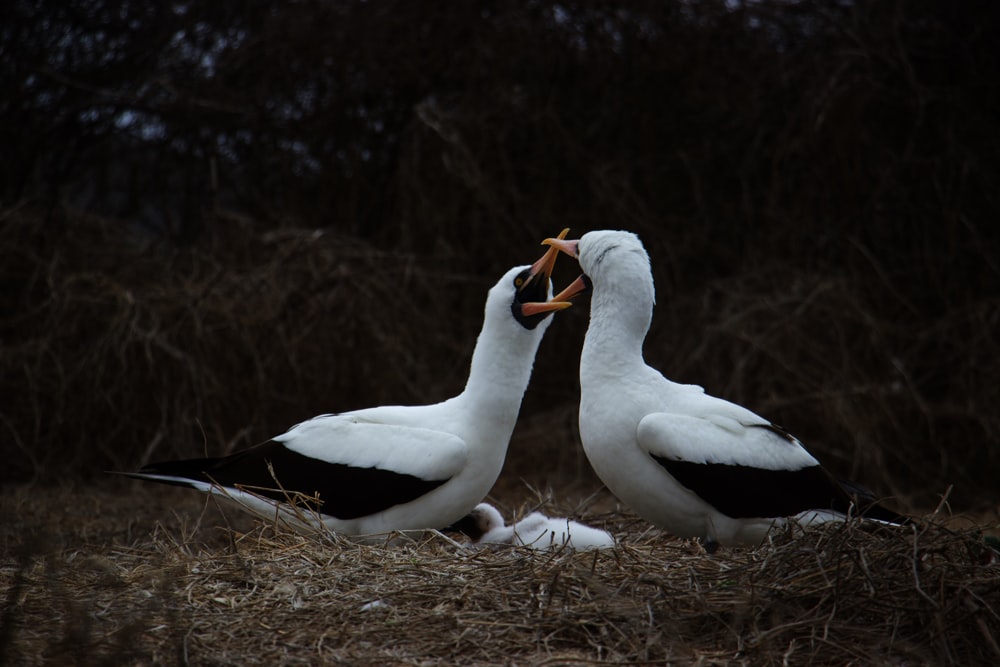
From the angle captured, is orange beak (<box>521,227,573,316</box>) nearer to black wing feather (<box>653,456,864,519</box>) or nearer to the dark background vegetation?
black wing feather (<box>653,456,864,519</box>)

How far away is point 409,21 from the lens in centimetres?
836

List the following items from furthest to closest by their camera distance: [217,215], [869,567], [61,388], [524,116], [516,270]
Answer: [524,116] → [217,215] → [61,388] → [516,270] → [869,567]

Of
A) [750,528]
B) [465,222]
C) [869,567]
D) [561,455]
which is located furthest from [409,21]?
[869,567]

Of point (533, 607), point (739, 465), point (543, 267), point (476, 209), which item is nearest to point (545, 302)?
point (543, 267)

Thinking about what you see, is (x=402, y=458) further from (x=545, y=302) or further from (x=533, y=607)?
(x=533, y=607)

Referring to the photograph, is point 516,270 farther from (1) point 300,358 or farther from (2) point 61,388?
(2) point 61,388

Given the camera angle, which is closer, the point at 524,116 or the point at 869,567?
the point at 869,567

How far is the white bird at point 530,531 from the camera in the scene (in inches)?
175

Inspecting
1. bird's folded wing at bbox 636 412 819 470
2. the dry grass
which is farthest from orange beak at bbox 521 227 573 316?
the dry grass

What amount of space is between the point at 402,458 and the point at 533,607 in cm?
130

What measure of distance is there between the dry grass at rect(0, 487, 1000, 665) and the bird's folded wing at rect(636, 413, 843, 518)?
0.23m

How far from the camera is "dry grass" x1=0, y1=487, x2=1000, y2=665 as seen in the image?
3.04 m

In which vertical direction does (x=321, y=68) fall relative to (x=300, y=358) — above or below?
above

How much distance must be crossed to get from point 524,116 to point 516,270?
376 centimetres
